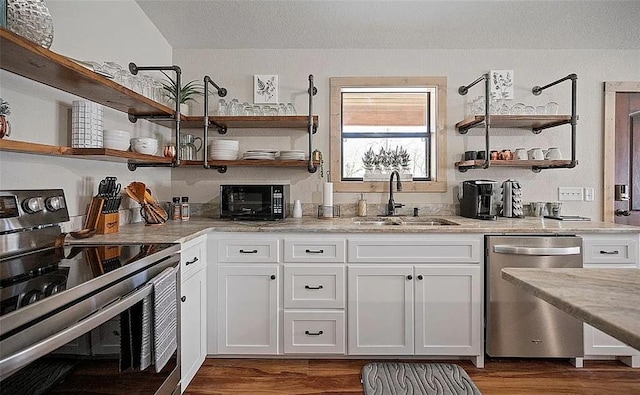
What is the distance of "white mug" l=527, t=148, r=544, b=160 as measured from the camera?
3046mm

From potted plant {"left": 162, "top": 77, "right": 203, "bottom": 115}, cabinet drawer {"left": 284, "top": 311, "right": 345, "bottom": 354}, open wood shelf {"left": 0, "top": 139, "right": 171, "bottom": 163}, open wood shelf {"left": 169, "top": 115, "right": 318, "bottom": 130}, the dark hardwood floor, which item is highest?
potted plant {"left": 162, "top": 77, "right": 203, "bottom": 115}

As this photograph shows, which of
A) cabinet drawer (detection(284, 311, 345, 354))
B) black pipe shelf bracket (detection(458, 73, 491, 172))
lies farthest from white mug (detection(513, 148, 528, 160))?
cabinet drawer (detection(284, 311, 345, 354))

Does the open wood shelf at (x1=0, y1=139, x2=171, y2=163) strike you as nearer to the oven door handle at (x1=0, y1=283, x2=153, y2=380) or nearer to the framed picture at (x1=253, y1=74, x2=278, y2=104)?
the oven door handle at (x1=0, y1=283, x2=153, y2=380)

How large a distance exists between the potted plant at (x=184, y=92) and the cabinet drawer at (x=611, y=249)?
291 cm

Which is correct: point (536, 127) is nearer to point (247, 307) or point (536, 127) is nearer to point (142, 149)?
point (247, 307)

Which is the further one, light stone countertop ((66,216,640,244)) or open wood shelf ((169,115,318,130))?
open wood shelf ((169,115,318,130))

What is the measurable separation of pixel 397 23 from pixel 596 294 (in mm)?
2525

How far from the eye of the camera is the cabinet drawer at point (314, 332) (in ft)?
8.46

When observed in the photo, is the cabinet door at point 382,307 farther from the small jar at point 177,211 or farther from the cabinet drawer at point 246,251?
the small jar at point 177,211

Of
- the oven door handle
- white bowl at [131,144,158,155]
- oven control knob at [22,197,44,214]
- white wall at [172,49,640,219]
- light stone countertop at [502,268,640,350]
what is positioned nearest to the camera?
light stone countertop at [502,268,640,350]

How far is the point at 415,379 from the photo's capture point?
2.39m

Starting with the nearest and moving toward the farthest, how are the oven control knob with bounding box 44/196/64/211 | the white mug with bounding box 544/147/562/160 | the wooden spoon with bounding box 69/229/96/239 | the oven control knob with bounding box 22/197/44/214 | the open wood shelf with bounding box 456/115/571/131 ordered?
the oven control knob with bounding box 22/197/44/214 < the oven control knob with bounding box 44/196/64/211 < the wooden spoon with bounding box 69/229/96/239 < the open wood shelf with bounding box 456/115/571/131 < the white mug with bounding box 544/147/562/160

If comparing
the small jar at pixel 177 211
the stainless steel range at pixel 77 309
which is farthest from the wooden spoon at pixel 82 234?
the small jar at pixel 177 211

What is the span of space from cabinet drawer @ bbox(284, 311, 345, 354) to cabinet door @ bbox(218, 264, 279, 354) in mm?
94
